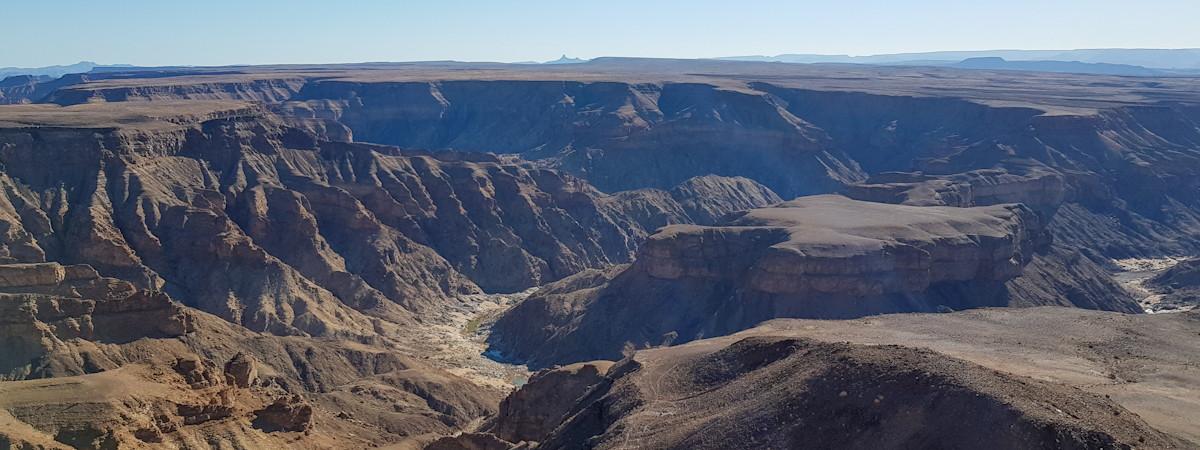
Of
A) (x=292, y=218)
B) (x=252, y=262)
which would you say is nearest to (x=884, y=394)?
(x=252, y=262)

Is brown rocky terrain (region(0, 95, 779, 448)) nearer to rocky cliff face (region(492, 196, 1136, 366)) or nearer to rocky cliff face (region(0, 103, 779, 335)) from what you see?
rocky cliff face (region(0, 103, 779, 335))

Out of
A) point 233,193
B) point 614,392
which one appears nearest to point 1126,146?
point 233,193

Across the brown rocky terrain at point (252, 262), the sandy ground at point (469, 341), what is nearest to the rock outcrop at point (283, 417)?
the brown rocky terrain at point (252, 262)

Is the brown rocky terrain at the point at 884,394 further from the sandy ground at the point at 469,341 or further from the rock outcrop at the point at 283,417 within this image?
the sandy ground at the point at 469,341

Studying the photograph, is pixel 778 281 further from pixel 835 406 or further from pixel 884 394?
pixel 884 394

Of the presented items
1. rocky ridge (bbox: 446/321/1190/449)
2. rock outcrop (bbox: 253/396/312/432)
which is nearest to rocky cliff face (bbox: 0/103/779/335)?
rock outcrop (bbox: 253/396/312/432)

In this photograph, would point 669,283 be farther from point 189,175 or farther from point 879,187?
point 189,175

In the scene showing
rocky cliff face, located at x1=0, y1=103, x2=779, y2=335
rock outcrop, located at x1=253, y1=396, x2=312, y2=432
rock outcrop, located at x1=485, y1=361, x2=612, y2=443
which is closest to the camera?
rock outcrop, located at x1=253, y1=396, x2=312, y2=432
